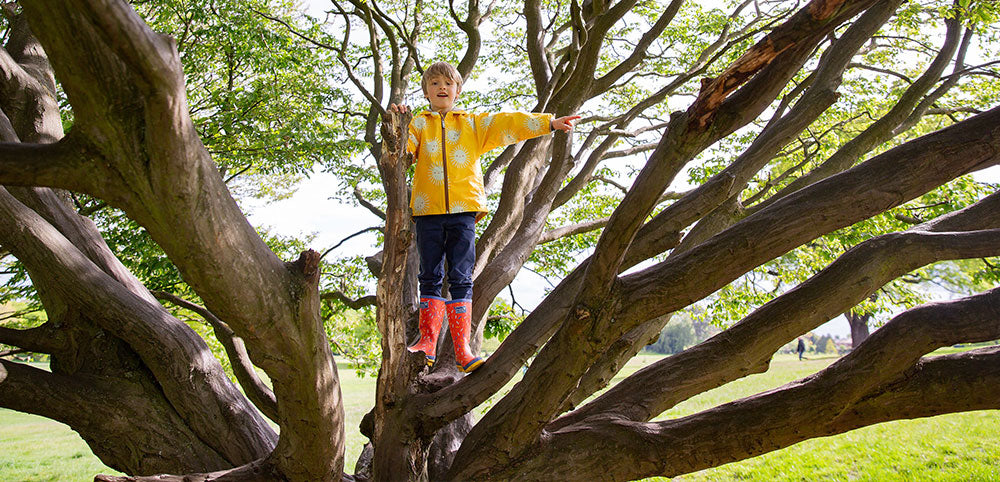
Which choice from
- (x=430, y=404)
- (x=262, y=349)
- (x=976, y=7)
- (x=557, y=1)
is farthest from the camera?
(x=557, y=1)

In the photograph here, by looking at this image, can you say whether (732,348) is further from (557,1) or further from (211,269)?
(557,1)

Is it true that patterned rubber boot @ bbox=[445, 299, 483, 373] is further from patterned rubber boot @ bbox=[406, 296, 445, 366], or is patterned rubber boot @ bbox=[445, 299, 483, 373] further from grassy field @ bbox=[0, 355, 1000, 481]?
grassy field @ bbox=[0, 355, 1000, 481]

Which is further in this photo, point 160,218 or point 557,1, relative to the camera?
point 557,1

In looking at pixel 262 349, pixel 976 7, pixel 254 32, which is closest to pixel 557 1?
pixel 254 32

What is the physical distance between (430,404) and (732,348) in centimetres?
150

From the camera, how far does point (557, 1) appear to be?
27.7 feet

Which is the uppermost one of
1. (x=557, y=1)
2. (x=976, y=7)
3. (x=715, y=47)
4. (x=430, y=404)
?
(x=557, y=1)

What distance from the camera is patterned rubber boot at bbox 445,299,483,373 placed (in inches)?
144

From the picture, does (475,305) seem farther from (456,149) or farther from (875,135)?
(875,135)

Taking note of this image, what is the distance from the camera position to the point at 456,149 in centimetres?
383

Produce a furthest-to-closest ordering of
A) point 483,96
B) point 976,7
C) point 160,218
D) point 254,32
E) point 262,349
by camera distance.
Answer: point 483,96 → point 254,32 → point 976,7 → point 262,349 → point 160,218

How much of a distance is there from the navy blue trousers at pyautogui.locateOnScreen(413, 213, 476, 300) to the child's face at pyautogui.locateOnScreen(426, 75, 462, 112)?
67cm

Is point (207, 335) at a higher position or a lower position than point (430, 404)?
higher

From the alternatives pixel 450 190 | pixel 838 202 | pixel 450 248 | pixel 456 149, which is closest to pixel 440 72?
pixel 456 149
